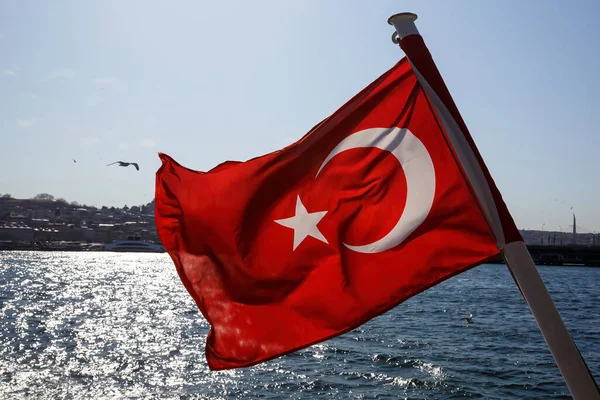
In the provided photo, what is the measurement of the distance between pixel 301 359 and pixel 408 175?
74.5 feet

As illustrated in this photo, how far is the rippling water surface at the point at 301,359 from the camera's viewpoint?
839 inches

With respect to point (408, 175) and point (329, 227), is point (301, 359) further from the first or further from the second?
point (408, 175)

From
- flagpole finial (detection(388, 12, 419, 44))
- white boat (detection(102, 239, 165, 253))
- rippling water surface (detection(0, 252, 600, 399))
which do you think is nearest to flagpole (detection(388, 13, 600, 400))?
flagpole finial (detection(388, 12, 419, 44))

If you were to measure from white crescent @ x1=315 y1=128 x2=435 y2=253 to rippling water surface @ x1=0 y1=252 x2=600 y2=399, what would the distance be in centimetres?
1672

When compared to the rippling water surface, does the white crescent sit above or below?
above

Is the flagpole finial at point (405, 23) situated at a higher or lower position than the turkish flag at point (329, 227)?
higher

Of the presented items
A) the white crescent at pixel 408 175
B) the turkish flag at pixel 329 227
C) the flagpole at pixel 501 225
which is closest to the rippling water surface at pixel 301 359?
the turkish flag at pixel 329 227

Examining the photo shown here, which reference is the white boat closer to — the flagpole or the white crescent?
the white crescent

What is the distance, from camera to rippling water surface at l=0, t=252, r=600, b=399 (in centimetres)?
2131

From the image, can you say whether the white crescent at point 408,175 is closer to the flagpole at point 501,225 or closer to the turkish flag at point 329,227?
the turkish flag at point 329,227

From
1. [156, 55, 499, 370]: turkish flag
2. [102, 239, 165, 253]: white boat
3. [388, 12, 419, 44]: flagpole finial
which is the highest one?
[388, 12, 419, 44]: flagpole finial

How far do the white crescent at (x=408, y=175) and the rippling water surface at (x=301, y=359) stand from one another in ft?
54.8

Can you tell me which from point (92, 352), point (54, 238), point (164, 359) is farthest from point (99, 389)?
point (54, 238)

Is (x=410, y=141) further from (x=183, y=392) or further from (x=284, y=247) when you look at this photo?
(x=183, y=392)
